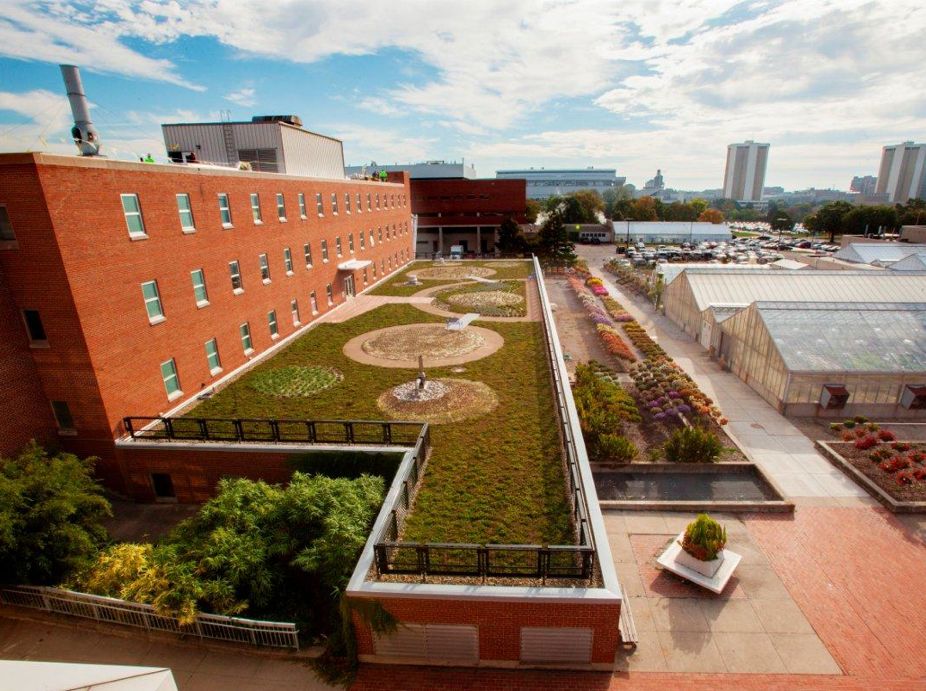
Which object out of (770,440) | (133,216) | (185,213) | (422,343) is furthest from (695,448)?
(185,213)

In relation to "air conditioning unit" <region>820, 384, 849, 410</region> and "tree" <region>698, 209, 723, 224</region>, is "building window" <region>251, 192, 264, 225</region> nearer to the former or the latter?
"air conditioning unit" <region>820, 384, 849, 410</region>

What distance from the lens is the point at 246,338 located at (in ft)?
69.3

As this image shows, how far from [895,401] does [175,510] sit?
90.2ft

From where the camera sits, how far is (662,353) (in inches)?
1046

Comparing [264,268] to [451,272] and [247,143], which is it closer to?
[247,143]

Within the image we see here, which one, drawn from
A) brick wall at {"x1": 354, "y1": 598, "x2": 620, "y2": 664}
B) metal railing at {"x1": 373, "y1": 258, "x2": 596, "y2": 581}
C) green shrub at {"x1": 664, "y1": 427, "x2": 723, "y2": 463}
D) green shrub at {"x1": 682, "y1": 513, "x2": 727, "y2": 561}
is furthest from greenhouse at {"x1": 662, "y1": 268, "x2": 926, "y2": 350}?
brick wall at {"x1": 354, "y1": 598, "x2": 620, "y2": 664}

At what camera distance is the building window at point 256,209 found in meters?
21.4

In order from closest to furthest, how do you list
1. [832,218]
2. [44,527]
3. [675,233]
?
[44,527], [675,233], [832,218]

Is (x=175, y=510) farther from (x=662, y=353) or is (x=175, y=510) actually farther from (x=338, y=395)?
(x=662, y=353)

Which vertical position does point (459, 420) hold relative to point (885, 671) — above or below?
above

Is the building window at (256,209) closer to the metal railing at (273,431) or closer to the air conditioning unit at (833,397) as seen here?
the metal railing at (273,431)

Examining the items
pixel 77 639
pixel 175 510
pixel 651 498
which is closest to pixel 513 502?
pixel 651 498

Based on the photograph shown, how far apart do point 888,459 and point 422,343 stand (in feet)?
60.6

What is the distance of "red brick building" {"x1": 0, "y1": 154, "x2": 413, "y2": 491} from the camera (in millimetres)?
12258
